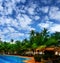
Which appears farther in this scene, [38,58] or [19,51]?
[19,51]

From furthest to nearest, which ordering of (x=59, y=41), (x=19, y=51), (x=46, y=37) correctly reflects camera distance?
(x=19, y=51) < (x=46, y=37) < (x=59, y=41)

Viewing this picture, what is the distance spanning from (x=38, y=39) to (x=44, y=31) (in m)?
2.86

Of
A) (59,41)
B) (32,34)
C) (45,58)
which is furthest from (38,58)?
(32,34)

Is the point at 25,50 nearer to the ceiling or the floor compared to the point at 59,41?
nearer to the floor

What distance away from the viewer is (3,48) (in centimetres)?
7119

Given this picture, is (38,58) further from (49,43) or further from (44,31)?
(44,31)

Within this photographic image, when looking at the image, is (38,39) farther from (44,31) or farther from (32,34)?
(32,34)

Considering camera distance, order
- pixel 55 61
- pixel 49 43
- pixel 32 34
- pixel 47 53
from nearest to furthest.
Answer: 1. pixel 55 61
2. pixel 47 53
3. pixel 49 43
4. pixel 32 34

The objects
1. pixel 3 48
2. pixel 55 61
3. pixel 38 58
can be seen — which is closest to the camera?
pixel 55 61

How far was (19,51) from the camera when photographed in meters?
61.6

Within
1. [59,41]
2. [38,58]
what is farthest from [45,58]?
[59,41]

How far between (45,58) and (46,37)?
740 inches

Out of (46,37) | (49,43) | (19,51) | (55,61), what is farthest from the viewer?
(19,51)

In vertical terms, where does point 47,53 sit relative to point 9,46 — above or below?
above
